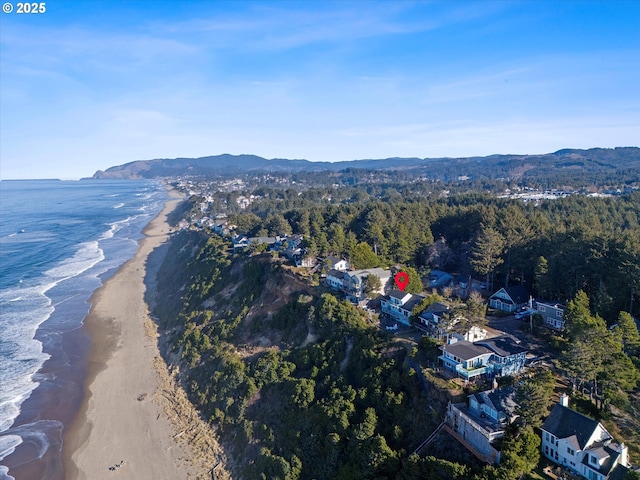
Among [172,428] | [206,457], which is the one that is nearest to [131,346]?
[172,428]

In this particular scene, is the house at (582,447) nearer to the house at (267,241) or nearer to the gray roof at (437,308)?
the gray roof at (437,308)

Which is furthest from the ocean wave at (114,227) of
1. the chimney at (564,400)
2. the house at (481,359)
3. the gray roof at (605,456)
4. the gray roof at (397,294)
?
the gray roof at (605,456)

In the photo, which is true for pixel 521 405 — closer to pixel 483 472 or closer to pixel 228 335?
pixel 483 472

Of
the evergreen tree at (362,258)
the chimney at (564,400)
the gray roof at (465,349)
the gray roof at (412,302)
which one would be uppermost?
the evergreen tree at (362,258)

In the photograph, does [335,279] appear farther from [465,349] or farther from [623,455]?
[623,455]

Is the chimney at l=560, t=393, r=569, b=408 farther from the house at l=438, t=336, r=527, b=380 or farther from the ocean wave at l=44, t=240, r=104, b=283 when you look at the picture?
the ocean wave at l=44, t=240, r=104, b=283

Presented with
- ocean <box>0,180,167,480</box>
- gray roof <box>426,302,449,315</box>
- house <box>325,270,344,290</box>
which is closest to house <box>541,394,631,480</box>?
gray roof <box>426,302,449,315</box>

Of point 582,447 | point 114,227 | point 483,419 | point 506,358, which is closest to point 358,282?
point 506,358
